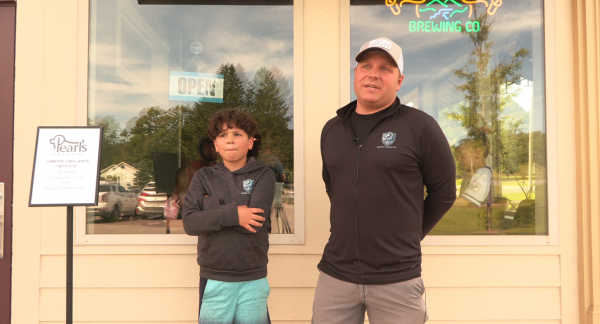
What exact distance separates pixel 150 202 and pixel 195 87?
92 cm

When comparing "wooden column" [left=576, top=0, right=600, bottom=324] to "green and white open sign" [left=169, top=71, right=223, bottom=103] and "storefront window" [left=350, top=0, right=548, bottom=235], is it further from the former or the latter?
"green and white open sign" [left=169, top=71, right=223, bottom=103]

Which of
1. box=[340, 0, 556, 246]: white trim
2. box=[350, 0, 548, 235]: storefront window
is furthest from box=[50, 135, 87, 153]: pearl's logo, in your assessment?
box=[350, 0, 548, 235]: storefront window

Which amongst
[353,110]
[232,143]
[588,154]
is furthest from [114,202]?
[588,154]

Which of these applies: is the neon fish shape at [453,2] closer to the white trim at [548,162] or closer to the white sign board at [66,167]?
the white trim at [548,162]

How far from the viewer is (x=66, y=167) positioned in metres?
2.29

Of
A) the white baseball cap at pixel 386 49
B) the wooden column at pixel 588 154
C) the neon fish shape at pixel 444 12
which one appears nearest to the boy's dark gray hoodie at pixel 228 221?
the white baseball cap at pixel 386 49

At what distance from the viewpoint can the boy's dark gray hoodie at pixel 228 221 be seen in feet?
7.72

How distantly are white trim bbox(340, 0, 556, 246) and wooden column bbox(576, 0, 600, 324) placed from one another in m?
0.15

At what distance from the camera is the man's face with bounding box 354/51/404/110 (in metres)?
2.15

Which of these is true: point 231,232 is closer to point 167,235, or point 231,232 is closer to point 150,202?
point 167,235

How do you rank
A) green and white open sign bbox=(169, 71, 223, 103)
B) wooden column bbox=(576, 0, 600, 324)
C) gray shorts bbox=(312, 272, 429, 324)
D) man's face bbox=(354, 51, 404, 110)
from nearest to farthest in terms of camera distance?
gray shorts bbox=(312, 272, 429, 324), man's face bbox=(354, 51, 404, 110), wooden column bbox=(576, 0, 600, 324), green and white open sign bbox=(169, 71, 223, 103)

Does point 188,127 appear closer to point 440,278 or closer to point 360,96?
point 360,96

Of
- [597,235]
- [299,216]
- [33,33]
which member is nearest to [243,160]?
[299,216]

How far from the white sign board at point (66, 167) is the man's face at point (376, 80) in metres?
1.47
